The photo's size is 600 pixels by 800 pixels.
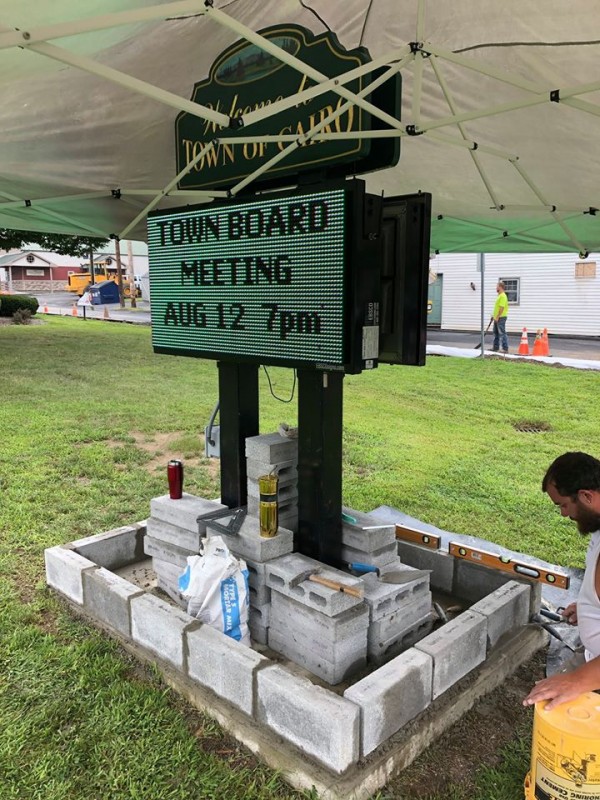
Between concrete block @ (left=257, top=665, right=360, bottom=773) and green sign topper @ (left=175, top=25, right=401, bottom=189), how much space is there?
2.43 m

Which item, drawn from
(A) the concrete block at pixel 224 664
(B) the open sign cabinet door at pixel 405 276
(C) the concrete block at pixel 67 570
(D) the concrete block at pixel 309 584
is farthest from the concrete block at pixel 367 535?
(C) the concrete block at pixel 67 570

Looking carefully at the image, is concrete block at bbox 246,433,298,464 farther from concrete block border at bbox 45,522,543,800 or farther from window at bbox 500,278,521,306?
window at bbox 500,278,521,306

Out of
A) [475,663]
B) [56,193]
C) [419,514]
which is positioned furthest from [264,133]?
[419,514]

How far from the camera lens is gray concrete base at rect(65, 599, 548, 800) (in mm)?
2354

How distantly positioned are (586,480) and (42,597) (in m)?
3.21

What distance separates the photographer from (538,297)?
2248 cm

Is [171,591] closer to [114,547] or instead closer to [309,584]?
[114,547]

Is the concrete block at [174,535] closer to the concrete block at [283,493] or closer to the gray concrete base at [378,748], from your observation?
the concrete block at [283,493]

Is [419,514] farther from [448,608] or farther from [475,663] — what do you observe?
[475,663]

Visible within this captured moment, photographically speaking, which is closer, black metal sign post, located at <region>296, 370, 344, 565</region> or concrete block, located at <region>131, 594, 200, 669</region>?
concrete block, located at <region>131, 594, 200, 669</region>

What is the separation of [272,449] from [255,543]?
52 cm

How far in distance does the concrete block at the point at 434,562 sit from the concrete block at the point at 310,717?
1.60m

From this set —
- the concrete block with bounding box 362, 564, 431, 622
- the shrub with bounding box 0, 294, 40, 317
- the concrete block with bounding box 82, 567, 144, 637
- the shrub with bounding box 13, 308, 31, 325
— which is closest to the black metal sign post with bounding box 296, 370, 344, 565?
the concrete block with bounding box 362, 564, 431, 622

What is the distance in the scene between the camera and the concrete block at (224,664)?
265cm
